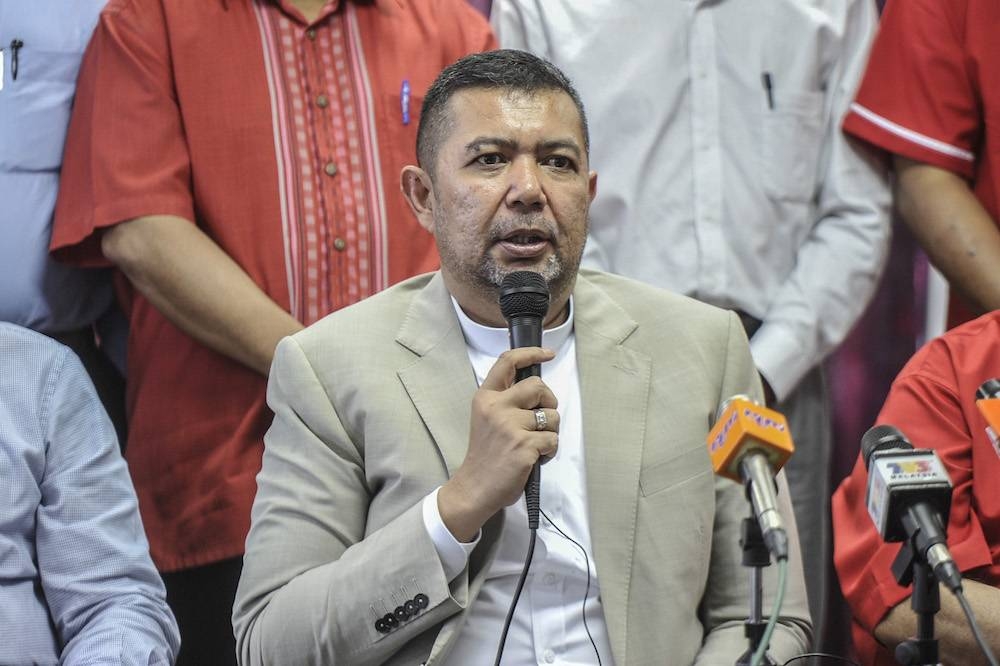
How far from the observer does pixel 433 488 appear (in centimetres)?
256

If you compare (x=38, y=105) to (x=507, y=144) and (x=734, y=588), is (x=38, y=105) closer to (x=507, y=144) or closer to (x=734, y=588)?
(x=507, y=144)

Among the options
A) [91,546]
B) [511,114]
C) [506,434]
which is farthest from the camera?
[91,546]

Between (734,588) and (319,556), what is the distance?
29.1 inches

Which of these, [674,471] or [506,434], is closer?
[506,434]

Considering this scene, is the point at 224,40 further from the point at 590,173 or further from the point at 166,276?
the point at 590,173

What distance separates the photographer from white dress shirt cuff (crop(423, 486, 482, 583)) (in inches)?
95.0

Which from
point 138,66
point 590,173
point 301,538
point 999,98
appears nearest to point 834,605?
point 999,98

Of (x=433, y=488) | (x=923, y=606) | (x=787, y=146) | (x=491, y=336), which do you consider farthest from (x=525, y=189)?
(x=787, y=146)

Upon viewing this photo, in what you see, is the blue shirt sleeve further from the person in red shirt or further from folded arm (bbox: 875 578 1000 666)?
folded arm (bbox: 875 578 1000 666)

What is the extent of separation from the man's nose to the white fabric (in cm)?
84

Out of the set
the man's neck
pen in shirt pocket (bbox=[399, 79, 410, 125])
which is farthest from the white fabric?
the man's neck

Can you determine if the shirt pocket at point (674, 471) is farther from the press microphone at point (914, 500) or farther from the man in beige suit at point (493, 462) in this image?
the press microphone at point (914, 500)

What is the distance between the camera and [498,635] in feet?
8.38

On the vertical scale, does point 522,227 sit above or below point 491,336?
above
